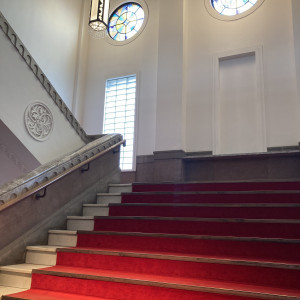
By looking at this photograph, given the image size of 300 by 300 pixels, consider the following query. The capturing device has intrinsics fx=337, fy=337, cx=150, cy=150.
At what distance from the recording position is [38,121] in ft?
15.2

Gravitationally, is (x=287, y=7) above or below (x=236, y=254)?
above

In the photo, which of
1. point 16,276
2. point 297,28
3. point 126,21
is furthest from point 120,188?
point 126,21

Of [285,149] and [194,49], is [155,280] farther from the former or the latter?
[194,49]

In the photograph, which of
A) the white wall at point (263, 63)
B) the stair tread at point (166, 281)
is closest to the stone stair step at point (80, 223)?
the stair tread at point (166, 281)

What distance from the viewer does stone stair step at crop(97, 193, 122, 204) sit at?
4.27 meters

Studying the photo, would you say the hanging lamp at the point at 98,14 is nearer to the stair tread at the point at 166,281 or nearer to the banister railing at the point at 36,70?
the banister railing at the point at 36,70

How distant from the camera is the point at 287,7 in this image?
6.52 metres

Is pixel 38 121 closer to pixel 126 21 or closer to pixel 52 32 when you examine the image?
pixel 52 32

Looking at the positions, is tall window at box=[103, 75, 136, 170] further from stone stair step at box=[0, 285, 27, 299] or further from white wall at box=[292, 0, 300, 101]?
stone stair step at box=[0, 285, 27, 299]

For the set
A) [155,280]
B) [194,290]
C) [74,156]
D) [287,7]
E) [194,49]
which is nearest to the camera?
[194,290]

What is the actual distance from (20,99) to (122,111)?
3603 millimetres

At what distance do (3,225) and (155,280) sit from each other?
151 cm

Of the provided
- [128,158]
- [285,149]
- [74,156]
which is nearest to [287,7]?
[285,149]

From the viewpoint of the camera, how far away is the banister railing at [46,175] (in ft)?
9.74
